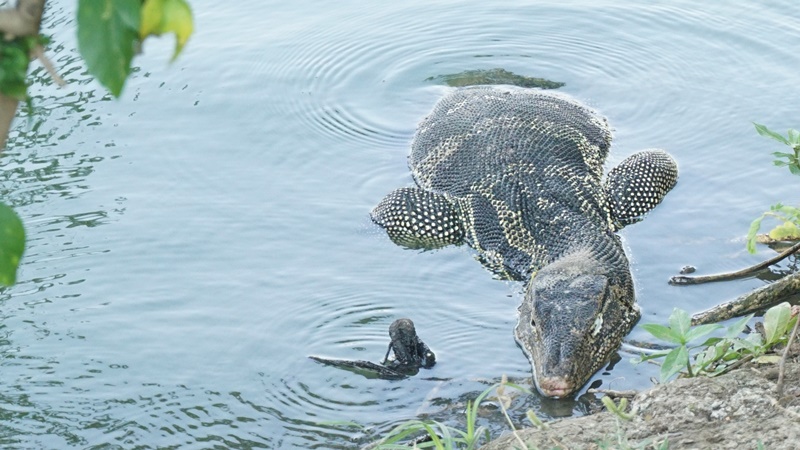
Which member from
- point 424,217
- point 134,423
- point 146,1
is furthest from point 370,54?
point 146,1

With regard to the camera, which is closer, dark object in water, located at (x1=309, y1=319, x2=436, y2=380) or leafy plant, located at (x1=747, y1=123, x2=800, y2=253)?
leafy plant, located at (x1=747, y1=123, x2=800, y2=253)

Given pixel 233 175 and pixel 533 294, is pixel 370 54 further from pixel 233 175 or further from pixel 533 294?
pixel 533 294

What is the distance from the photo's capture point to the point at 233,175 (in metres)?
9.81

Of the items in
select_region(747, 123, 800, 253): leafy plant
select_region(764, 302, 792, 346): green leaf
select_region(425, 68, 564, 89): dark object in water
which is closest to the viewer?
select_region(764, 302, 792, 346): green leaf

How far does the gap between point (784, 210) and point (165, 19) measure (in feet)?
17.4

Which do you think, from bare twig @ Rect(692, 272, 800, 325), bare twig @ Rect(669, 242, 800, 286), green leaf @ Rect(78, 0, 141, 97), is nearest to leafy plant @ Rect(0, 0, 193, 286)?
green leaf @ Rect(78, 0, 141, 97)

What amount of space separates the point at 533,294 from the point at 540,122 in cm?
317

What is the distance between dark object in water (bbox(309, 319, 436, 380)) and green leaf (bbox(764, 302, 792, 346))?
2421mm

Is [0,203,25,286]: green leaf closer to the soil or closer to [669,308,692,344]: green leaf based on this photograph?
the soil

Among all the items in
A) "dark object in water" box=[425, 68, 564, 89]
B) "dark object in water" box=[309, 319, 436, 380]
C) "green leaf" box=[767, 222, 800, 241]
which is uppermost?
"dark object in water" box=[425, 68, 564, 89]

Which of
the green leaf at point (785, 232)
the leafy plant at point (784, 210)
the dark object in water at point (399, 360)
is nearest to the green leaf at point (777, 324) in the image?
the leafy plant at point (784, 210)

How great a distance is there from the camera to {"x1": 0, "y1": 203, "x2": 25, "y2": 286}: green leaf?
1639 millimetres

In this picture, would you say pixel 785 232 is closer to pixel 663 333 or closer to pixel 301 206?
pixel 663 333

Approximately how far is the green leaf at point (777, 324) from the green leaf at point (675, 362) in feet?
1.93
